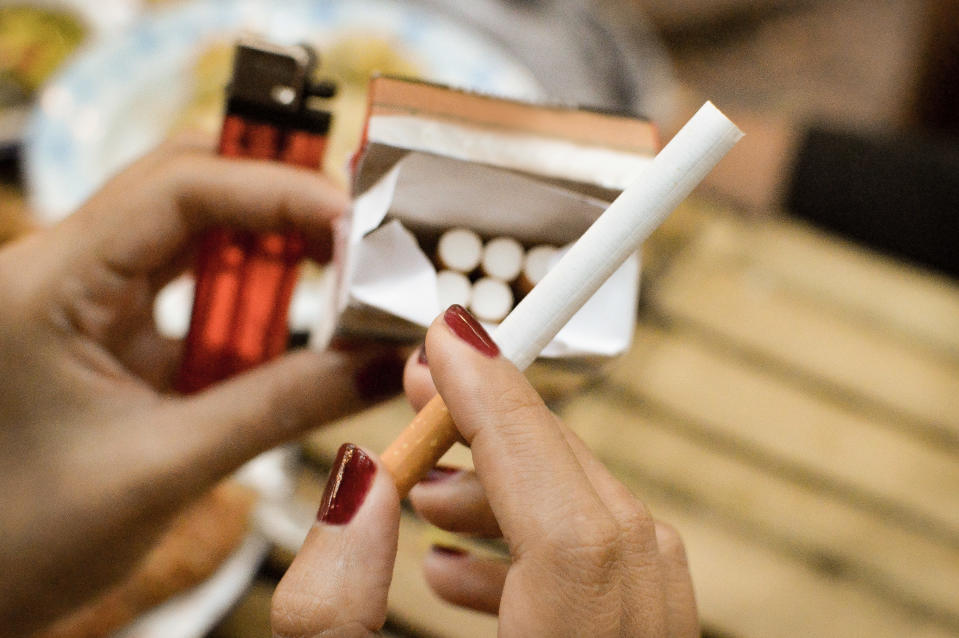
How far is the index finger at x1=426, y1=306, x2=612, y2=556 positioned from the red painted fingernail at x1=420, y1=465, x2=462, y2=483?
0.10 meters

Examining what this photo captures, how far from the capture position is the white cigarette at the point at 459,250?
0.35m

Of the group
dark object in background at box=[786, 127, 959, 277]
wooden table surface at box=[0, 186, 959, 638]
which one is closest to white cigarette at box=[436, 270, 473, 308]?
wooden table surface at box=[0, 186, 959, 638]

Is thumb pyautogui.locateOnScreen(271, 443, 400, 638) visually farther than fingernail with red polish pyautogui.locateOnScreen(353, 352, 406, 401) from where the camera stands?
No

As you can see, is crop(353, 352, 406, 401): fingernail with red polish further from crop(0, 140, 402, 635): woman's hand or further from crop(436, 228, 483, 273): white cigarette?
crop(436, 228, 483, 273): white cigarette

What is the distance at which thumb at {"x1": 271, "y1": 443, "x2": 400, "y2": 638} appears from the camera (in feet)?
0.91

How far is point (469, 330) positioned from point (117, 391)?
0.93 ft

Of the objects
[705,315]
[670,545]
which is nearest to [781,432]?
[705,315]

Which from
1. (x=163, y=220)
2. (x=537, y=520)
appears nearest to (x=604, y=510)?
(x=537, y=520)

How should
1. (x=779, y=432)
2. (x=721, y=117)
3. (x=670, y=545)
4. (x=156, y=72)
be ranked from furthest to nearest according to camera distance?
1. (x=156, y=72)
2. (x=779, y=432)
3. (x=670, y=545)
4. (x=721, y=117)

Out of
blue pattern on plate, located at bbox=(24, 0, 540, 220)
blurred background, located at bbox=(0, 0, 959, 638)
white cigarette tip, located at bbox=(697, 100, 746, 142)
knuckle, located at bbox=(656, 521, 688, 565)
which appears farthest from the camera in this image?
blue pattern on plate, located at bbox=(24, 0, 540, 220)

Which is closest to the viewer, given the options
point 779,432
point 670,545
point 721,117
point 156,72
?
point 721,117

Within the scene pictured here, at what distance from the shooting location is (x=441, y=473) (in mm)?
379

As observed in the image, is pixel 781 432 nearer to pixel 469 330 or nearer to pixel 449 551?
pixel 449 551

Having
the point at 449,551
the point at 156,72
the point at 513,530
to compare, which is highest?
the point at 156,72
